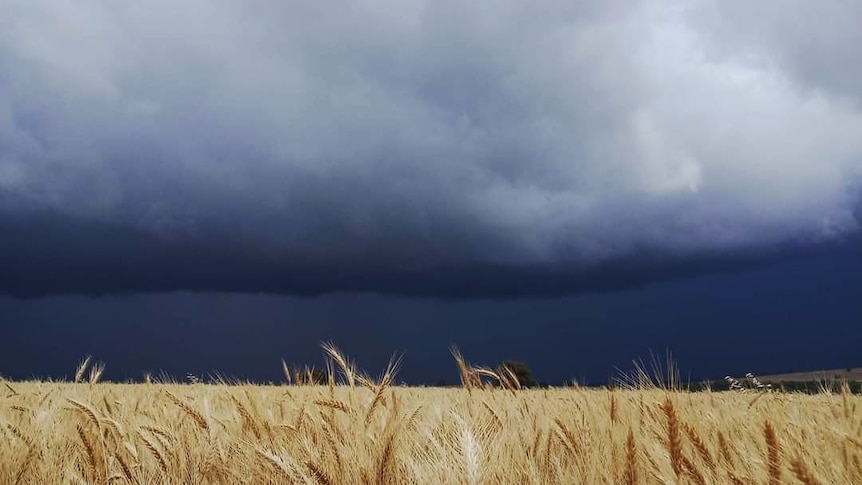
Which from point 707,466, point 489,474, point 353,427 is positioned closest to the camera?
point 489,474

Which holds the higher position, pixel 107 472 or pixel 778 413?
pixel 778 413

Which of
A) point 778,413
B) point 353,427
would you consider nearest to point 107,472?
point 353,427

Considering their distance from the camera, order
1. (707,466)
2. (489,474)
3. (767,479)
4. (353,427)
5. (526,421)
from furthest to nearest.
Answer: (526,421)
(353,427)
(707,466)
(489,474)
(767,479)

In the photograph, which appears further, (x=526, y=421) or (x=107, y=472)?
(x=526, y=421)

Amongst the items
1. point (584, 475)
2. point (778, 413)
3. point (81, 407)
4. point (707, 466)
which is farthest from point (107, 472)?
point (778, 413)

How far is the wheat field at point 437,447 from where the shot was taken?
1.87 meters

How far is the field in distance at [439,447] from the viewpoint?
187 centimetres

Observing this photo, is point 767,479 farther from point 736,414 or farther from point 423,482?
point 736,414

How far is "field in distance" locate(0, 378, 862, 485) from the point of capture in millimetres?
1874

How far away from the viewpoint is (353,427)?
2678mm

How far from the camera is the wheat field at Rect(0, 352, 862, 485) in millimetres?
1874

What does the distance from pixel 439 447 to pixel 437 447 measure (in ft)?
0.25

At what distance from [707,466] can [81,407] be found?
8.66 ft

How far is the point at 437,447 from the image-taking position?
2.04m
